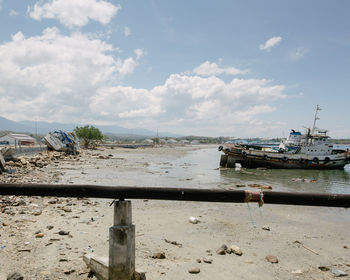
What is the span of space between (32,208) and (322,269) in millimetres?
7860

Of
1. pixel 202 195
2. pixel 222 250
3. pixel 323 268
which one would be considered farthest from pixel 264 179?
pixel 202 195

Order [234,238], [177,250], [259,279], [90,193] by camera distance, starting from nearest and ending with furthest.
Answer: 1. [90,193]
2. [259,279]
3. [177,250]
4. [234,238]

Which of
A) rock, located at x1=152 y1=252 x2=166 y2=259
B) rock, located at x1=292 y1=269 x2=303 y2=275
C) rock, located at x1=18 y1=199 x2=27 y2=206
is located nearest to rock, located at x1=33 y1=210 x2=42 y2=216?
rock, located at x1=18 y1=199 x2=27 y2=206

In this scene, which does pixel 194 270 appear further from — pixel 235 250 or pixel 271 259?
pixel 271 259

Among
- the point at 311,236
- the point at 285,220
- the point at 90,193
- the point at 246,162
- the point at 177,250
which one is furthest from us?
the point at 246,162

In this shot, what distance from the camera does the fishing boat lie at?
32750 mm

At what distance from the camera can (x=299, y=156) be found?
32812 millimetres

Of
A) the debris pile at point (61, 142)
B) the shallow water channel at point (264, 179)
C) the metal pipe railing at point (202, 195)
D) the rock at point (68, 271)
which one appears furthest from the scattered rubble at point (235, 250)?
the debris pile at point (61, 142)

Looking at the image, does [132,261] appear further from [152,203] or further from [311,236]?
[152,203]

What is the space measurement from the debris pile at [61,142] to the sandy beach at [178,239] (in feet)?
97.3

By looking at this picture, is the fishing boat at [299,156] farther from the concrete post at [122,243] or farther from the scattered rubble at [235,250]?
the concrete post at [122,243]

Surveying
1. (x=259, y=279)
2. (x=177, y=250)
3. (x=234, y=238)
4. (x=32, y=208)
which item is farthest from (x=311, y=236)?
(x=32, y=208)

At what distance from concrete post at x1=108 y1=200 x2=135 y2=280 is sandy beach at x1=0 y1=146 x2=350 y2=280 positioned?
130 cm

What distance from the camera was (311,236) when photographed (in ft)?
23.7
